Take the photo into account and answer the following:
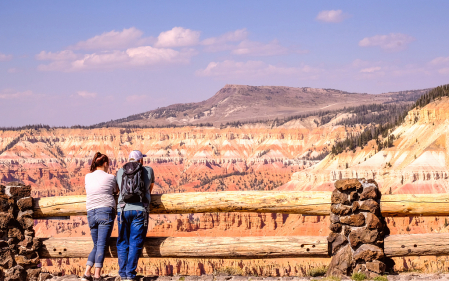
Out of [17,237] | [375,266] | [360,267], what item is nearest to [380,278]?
[375,266]

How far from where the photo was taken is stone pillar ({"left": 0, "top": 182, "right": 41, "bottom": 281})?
25.4 ft

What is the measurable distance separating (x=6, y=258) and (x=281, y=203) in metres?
4.49

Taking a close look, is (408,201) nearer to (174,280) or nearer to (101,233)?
(174,280)

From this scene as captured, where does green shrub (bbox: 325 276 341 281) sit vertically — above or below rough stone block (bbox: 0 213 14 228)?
below

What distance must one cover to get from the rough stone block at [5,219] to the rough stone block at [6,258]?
38cm

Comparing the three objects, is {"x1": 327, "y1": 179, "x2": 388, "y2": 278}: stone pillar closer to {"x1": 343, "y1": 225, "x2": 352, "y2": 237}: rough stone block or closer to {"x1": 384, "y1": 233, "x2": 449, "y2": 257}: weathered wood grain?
{"x1": 343, "y1": 225, "x2": 352, "y2": 237}: rough stone block

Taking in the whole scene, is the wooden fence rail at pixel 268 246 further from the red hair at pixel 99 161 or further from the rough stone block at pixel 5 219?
the red hair at pixel 99 161

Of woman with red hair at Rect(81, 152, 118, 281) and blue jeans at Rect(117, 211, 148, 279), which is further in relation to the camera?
woman with red hair at Rect(81, 152, 118, 281)

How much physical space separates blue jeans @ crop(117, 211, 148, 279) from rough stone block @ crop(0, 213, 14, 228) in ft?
6.22

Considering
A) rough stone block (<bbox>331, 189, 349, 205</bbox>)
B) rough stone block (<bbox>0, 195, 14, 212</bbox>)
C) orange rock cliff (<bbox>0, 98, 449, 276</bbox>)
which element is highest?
rough stone block (<bbox>0, 195, 14, 212</bbox>)

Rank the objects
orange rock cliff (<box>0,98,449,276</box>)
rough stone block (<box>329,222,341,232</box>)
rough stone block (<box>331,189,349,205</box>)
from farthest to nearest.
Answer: orange rock cliff (<box>0,98,449,276</box>) → rough stone block (<box>329,222,341,232</box>) → rough stone block (<box>331,189,349,205</box>)

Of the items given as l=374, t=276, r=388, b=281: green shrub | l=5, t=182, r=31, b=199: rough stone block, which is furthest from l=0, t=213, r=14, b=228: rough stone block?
l=374, t=276, r=388, b=281: green shrub

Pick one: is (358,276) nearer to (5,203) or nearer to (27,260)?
(27,260)

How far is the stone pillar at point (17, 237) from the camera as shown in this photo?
25.4 feet
